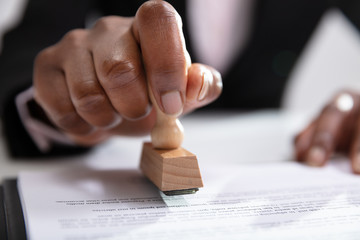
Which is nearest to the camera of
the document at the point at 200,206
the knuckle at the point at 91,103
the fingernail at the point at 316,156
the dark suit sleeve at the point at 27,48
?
the document at the point at 200,206

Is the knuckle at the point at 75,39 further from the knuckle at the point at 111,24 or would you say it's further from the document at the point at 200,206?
the document at the point at 200,206

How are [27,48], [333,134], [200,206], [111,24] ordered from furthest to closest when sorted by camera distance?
1. [27,48]
2. [333,134]
3. [111,24]
4. [200,206]

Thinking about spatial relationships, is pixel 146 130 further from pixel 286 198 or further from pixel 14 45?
pixel 14 45

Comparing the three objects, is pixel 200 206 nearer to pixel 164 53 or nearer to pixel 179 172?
pixel 179 172

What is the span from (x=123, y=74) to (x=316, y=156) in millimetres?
300

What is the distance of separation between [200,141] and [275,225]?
40 cm

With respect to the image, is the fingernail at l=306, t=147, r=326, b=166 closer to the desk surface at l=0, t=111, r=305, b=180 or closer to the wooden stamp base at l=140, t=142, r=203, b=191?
the desk surface at l=0, t=111, r=305, b=180

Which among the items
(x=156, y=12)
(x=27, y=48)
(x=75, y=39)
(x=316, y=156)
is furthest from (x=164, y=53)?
(x=27, y=48)

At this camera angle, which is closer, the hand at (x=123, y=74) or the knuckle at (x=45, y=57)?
the hand at (x=123, y=74)

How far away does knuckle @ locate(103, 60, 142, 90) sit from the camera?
362mm

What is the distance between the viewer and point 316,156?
0.51m

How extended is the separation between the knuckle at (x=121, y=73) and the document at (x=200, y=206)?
11 cm

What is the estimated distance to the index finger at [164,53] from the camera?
1.11 ft

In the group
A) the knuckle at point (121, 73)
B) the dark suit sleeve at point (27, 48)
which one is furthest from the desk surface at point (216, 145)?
the knuckle at point (121, 73)
